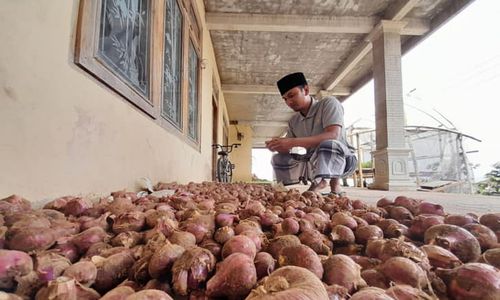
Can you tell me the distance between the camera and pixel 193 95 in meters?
3.62

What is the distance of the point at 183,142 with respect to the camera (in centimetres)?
291

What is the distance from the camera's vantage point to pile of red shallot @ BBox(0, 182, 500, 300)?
1.34 ft

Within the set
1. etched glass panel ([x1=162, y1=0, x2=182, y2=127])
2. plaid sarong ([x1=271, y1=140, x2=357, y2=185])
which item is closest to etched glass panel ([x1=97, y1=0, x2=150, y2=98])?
etched glass panel ([x1=162, y1=0, x2=182, y2=127])

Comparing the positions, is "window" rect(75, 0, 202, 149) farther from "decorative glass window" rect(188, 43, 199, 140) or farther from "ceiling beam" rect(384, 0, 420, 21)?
"ceiling beam" rect(384, 0, 420, 21)

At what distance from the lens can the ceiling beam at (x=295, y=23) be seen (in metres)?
4.58

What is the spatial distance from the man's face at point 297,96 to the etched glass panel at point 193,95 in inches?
54.0

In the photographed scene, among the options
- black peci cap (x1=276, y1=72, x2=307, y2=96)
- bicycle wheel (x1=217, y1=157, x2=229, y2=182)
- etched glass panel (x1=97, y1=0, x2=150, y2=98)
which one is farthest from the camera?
bicycle wheel (x1=217, y1=157, x2=229, y2=182)

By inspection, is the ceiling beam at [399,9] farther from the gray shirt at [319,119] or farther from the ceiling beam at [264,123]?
the ceiling beam at [264,123]

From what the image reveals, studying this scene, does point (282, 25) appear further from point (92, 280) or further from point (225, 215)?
point (92, 280)

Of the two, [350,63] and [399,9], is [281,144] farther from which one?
[350,63]

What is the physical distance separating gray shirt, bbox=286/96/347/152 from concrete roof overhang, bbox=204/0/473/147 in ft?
8.38

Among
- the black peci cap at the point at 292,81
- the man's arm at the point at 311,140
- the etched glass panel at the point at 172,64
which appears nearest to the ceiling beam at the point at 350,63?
the black peci cap at the point at 292,81

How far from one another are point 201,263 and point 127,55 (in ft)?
4.71

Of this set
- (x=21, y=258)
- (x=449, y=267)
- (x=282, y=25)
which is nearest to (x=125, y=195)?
(x=21, y=258)
